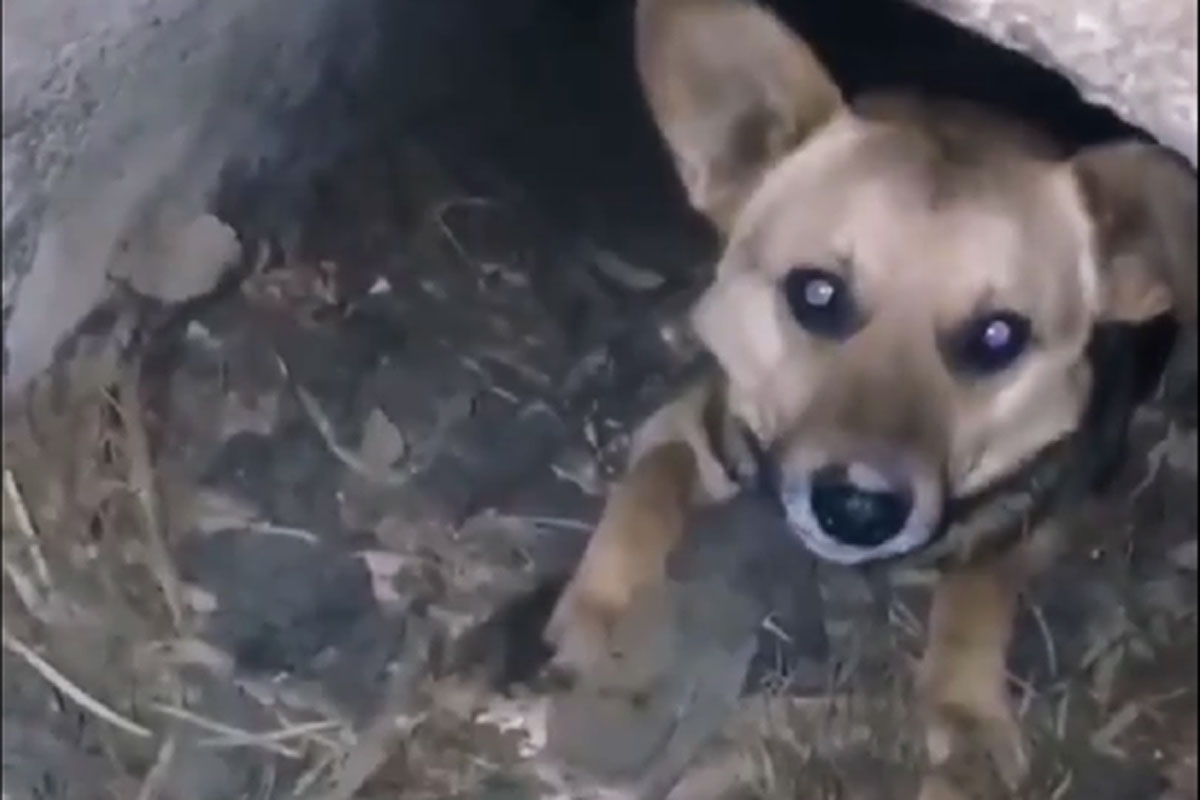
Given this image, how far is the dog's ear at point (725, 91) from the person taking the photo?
5.47ft

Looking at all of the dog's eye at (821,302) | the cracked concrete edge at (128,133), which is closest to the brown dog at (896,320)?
the dog's eye at (821,302)

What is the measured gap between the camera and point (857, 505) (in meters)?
1.64

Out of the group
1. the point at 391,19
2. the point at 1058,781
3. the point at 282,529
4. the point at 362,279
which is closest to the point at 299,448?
the point at 282,529

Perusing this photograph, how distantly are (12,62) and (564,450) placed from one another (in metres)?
0.69

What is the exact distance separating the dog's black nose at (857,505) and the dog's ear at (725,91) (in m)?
0.30

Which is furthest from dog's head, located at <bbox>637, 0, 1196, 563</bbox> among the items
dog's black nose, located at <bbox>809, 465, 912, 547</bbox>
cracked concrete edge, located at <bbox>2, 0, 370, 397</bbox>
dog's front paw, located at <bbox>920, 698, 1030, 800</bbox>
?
cracked concrete edge, located at <bbox>2, 0, 370, 397</bbox>

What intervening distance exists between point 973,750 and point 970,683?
0.21 feet

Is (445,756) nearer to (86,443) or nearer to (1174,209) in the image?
(86,443)

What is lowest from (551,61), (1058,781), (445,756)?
(1058,781)

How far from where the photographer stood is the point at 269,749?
1.63 metres

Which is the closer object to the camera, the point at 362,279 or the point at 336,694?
the point at 336,694

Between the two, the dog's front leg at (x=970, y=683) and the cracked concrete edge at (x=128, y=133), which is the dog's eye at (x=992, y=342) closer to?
the dog's front leg at (x=970, y=683)

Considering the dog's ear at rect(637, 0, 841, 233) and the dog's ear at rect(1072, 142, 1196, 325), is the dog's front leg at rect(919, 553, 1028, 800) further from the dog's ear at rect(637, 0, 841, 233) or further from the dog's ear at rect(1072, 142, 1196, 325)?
the dog's ear at rect(637, 0, 841, 233)

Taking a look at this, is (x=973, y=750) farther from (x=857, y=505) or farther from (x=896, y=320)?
(x=896, y=320)
